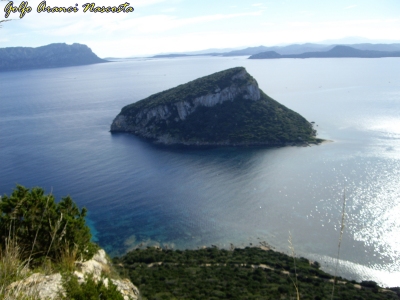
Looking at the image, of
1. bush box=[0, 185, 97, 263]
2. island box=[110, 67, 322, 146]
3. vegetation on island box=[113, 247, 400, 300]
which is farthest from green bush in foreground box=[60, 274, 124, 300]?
island box=[110, 67, 322, 146]

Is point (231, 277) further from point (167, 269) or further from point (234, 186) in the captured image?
point (234, 186)

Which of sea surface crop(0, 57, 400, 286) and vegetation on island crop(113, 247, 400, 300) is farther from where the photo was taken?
sea surface crop(0, 57, 400, 286)

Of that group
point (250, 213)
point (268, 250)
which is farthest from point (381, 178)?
point (268, 250)

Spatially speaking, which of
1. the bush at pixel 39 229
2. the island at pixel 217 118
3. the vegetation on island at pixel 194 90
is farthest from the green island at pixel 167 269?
the vegetation on island at pixel 194 90

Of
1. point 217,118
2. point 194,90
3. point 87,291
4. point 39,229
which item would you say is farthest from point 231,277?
point 194,90

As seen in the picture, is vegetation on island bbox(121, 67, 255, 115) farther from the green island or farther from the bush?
the bush

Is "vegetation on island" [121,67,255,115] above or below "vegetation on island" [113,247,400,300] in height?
above
